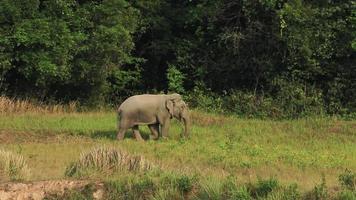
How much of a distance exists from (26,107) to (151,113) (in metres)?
8.35

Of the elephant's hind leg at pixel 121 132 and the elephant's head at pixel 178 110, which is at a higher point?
the elephant's head at pixel 178 110

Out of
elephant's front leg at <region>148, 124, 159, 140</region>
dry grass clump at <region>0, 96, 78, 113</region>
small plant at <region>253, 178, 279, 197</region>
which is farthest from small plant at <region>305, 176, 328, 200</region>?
dry grass clump at <region>0, 96, 78, 113</region>

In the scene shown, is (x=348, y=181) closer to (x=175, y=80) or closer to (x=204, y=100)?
(x=204, y=100)

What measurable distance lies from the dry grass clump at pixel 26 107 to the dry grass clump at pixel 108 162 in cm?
1421

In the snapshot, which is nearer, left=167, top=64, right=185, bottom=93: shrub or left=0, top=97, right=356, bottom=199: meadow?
left=0, top=97, right=356, bottom=199: meadow

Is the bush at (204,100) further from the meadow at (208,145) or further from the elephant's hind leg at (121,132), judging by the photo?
the elephant's hind leg at (121,132)

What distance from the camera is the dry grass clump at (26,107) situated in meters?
26.6

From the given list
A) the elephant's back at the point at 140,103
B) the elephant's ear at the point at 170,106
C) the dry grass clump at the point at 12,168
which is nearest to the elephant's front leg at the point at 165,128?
the elephant's ear at the point at 170,106

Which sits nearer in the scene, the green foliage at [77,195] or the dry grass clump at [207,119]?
the green foliage at [77,195]

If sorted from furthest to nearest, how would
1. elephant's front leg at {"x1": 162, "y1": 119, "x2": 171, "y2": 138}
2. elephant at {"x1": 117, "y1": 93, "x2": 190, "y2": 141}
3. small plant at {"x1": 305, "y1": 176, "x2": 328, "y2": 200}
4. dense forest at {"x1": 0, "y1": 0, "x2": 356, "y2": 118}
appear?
dense forest at {"x1": 0, "y1": 0, "x2": 356, "y2": 118} → elephant's front leg at {"x1": 162, "y1": 119, "x2": 171, "y2": 138} → elephant at {"x1": 117, "y1": 93, "x2": 190, "y2": 141} → small plant at {"x1": 305, "y1": 176, "x2": 328, "y2": 200}

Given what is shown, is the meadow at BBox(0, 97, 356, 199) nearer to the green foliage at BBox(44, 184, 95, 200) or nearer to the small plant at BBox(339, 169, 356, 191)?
the small plant at BBox(339, 169, 356, 191)

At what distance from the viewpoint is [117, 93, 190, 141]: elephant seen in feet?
68.7

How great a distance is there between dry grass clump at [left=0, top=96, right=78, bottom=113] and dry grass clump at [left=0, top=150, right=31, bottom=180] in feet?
44.7

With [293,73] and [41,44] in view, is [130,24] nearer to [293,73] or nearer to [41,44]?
[41,44]
